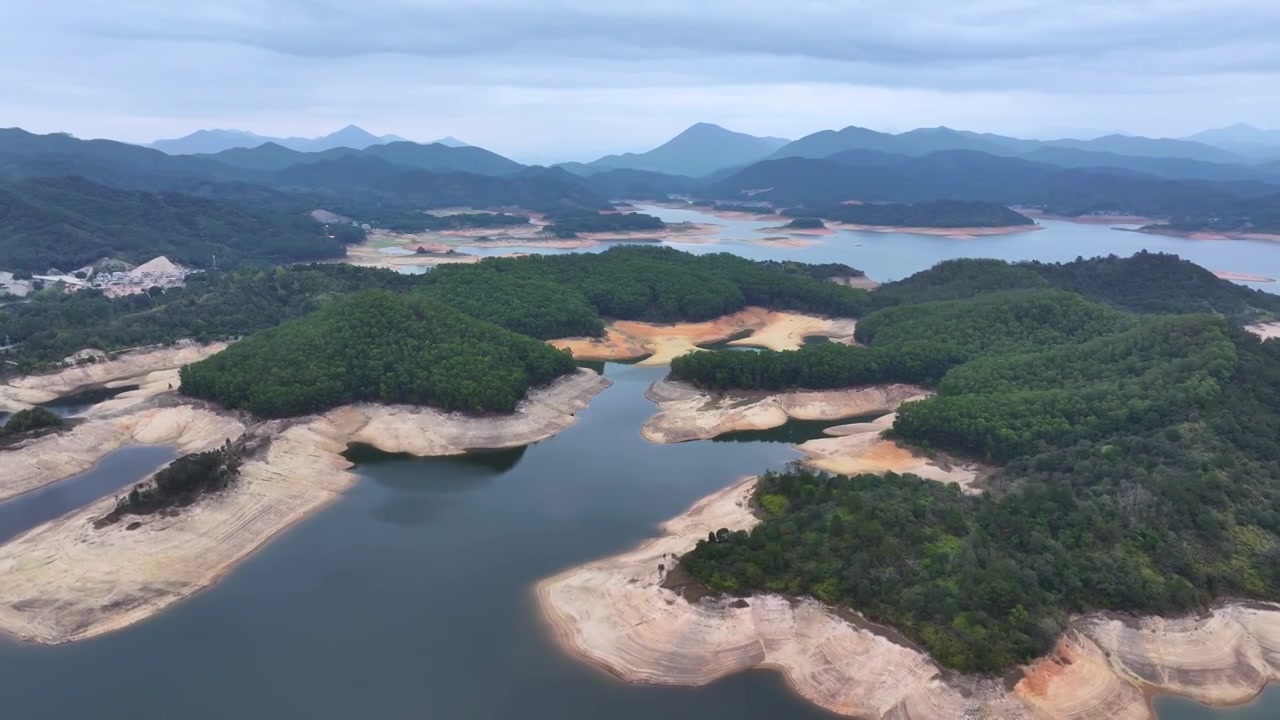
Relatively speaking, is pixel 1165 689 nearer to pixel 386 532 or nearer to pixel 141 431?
pixel 386 532

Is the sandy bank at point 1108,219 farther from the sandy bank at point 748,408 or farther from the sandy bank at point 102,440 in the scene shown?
the sandy bank at point 102,440

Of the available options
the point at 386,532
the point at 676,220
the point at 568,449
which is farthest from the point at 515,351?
the point at 676,220

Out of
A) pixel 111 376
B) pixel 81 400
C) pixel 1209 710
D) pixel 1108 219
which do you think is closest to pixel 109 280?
pixel 111 376

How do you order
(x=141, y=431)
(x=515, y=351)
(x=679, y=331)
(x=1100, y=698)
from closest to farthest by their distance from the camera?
(x=1100, y=698), (x=141, y=431), (x=515, y=351), (x=679, y=331)

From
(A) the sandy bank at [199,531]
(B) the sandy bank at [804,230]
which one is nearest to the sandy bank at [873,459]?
(A) the sandy bank at [199,531]

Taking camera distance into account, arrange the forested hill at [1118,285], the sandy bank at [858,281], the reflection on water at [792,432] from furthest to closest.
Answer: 1. the sandy bank at [858,281]
2. the forested hill at [1118,285]
3. the reflection on water at [792,432]

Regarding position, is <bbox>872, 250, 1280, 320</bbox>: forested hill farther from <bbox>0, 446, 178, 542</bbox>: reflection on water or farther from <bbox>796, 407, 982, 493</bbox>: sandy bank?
<bbox>0, 446, 178, 542</bbox>: reflection on water
